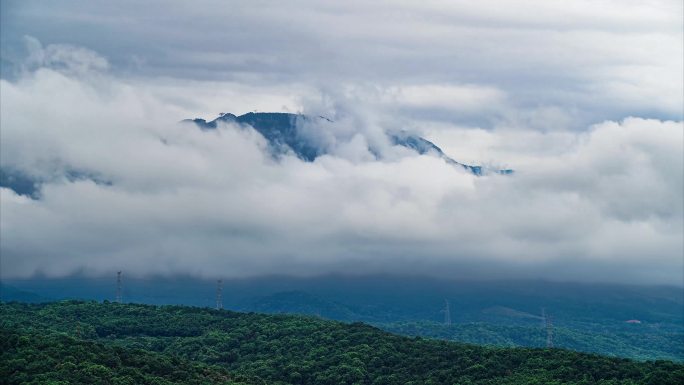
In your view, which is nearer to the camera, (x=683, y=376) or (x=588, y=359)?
(x=683, y=376)

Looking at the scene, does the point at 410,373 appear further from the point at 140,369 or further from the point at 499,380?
the point at 140,369

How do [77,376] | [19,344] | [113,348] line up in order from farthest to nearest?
[113,348] → [19,344] → [77,376]

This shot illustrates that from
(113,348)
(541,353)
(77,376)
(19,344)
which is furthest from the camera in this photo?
(541,353)

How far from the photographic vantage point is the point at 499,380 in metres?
182

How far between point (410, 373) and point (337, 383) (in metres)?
14.2

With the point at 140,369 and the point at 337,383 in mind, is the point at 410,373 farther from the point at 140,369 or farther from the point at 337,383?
the point at 140,369

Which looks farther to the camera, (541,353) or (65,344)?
(541,353)

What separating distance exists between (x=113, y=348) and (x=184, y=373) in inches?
704

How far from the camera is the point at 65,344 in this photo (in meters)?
174

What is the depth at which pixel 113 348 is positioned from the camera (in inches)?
7146

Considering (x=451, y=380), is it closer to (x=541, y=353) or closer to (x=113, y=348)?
(x=541, y=353)

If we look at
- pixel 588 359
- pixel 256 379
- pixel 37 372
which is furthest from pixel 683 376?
pixel 37 372

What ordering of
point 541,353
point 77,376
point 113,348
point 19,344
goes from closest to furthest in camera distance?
point 77,376 → point 19,344 → point 113,348 → point 541,353

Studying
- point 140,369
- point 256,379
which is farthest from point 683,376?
point 140,369
